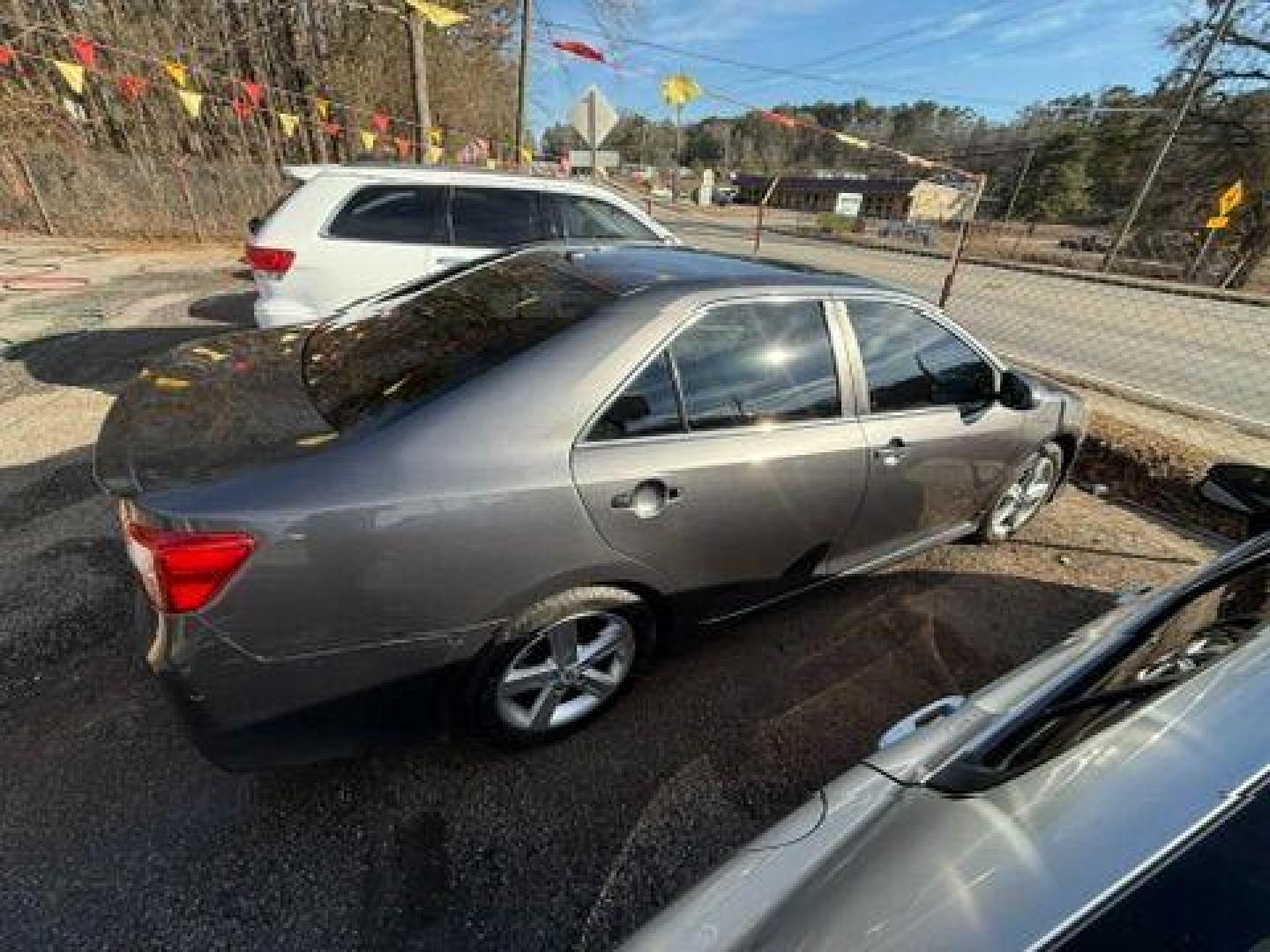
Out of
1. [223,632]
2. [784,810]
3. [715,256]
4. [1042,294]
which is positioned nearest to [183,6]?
[715,256]

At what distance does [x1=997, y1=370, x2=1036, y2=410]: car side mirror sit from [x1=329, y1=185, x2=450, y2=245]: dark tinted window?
4.21 meters

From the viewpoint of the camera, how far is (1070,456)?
402cm

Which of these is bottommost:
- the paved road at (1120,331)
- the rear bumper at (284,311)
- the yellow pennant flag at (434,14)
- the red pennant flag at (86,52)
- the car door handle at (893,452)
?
the paved road at (1120,331)

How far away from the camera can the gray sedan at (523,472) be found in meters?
1.69

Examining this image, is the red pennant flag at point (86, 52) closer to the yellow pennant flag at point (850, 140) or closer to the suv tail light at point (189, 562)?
the yellow pennant flag at point (850, 140)

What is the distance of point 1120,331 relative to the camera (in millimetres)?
11945

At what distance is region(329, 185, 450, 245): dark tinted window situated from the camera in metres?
5.11

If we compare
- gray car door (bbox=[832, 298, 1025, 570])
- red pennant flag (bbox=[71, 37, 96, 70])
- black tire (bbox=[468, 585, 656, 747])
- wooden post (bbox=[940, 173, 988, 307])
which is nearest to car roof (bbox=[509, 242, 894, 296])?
gray car door (bbox=[832, 298, 1025, 570])

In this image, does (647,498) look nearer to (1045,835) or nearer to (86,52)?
(1045,835)

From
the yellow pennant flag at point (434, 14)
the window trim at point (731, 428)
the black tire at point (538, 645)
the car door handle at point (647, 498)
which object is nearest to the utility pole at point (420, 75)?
the yellow pennant flag at point (434, 14)

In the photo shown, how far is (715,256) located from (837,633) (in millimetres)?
1797

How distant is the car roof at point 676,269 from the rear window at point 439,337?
88 millimetres

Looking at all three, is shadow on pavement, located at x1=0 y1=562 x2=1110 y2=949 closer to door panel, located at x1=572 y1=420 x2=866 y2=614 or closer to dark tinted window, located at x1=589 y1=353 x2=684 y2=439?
door panel, located at x1=572 y1=420 x2=866 y2=614

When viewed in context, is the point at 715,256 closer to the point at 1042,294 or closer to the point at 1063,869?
the point at 1063,869
